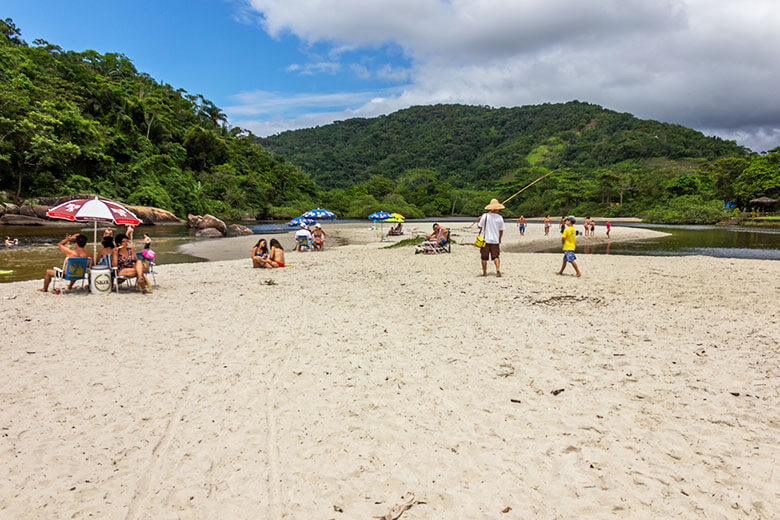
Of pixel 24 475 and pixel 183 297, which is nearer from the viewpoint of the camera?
pixel 24 475

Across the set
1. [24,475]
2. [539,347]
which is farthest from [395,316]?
[24,475]

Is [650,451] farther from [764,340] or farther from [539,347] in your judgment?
[764,340]

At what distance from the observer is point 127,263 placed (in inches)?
356

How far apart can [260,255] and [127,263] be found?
174 inches

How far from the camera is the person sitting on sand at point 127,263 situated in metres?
8.80

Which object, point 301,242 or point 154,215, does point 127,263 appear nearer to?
point 301,242

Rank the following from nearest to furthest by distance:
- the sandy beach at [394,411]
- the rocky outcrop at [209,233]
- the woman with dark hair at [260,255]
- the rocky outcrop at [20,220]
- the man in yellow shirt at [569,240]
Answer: the sandy beach at [394,411] → the man in yellow shirt at [569,240] → the woman with dark hair at [260,255] → the rocky outcrop at [20,220] → the rocky outcrop at [209,233]

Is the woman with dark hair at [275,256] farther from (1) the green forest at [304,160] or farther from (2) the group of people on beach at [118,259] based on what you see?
(1) the green forest at [304,160]

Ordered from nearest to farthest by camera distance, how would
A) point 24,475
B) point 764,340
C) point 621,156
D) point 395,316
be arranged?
point 24,475, point 764,340, point 395,316, point 621,156

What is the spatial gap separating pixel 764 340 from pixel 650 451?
3759 millimetres

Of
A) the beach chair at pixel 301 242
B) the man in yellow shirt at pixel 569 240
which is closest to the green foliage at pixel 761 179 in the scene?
the man in yellow shirt at pixel 569 240

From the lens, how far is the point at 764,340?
514cm

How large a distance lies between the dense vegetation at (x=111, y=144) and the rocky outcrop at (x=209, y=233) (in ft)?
50.1

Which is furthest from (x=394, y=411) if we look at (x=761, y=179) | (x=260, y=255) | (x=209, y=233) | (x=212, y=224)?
(x=761, y=179)
